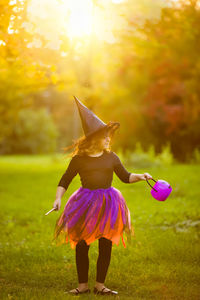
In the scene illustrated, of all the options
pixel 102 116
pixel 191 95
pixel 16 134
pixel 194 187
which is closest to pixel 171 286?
pixel 194 187

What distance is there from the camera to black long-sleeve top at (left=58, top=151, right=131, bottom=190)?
13.3 ft

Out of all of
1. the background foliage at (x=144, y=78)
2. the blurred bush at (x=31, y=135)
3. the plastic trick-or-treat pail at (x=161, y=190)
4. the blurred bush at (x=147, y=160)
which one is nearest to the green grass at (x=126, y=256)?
the plastic trick-or-treat pail at (x=161, y=190)

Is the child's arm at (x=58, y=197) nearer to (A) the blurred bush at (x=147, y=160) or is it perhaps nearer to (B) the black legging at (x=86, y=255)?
(B) the black legging at (x=86, y=255)

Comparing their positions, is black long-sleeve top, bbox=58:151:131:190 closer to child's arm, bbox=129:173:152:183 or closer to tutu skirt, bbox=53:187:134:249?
tutu skirt, bbox=53:187:134:249

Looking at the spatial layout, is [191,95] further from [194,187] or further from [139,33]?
[194,187]

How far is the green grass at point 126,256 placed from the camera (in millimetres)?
4309

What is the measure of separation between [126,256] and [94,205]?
183 centimetres

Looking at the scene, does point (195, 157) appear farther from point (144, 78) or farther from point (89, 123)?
point (89, 123)

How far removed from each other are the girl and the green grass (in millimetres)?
232

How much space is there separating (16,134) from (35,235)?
31.6m

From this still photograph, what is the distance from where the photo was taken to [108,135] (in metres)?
4.20

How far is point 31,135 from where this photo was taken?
38312 millimetres

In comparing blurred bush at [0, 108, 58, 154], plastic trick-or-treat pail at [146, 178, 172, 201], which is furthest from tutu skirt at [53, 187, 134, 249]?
blurred bush at [0, 108, 58, 154]

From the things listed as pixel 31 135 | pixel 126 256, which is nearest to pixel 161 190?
pixel 126 256
